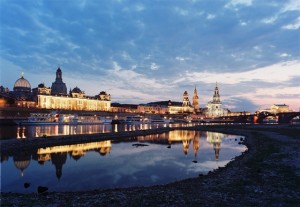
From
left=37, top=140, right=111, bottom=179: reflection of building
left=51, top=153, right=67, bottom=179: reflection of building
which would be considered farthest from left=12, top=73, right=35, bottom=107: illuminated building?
left=51, top=153, right=67, bottom=179: reflection of building

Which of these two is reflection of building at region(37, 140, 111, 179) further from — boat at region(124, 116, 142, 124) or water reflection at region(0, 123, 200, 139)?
boat at region(124, 116, 142, 124)

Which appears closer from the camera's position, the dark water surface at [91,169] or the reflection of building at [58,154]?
the dark water surface at [91,169]

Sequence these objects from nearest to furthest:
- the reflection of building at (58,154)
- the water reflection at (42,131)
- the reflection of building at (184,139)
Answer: the reflection of building at (58,154), the reflection of building at (184,139), the water reflection at (42,131)

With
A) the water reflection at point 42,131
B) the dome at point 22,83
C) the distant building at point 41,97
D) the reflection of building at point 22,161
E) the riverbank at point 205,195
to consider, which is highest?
the dome at point 22,83

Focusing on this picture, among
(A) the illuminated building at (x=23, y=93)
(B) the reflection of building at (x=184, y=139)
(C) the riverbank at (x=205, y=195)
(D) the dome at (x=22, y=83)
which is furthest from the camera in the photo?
(D) the dome at (x=22, y=83)

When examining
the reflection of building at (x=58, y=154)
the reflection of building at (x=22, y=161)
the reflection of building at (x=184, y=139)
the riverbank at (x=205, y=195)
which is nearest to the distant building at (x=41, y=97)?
the reflection of building at (x=184, y=139)

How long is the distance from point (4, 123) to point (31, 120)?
27.6 ft

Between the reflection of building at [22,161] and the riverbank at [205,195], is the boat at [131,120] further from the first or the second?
the riverbank at [205,195]

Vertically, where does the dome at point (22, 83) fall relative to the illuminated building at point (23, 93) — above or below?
above

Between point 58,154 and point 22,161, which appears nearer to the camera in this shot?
point 22,161

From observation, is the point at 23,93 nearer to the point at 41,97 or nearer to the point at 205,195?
the point at 41,97

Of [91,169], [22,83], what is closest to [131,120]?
[22,83]

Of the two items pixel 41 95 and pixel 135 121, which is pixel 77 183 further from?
pixel 41 95

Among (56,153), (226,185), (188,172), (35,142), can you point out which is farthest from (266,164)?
(35,142)
